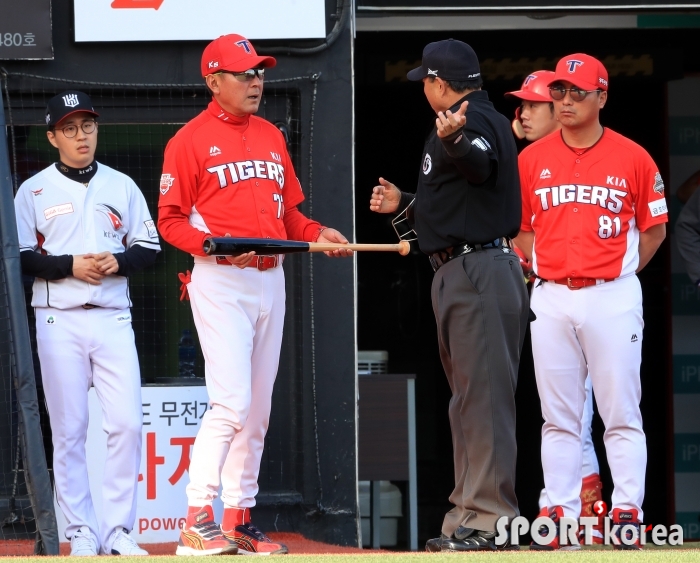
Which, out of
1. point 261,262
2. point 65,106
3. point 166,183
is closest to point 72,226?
point 65,106

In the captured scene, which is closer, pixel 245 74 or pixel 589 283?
pixel 245 74

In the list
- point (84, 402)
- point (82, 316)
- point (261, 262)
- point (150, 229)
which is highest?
point (150, 229)

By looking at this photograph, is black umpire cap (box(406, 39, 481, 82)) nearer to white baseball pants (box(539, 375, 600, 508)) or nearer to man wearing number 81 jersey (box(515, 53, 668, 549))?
man wearing number 81 jersey (box(515, 53, 668, 549))

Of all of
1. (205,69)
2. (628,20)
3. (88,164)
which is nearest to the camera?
(205,69)

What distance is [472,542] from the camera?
4469mm

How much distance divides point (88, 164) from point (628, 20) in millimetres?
3274

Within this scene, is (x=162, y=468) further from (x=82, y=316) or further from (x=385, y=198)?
(x=385, y=198)

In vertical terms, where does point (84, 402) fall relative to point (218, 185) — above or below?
below

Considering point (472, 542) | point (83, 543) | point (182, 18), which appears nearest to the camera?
point (472, 542)

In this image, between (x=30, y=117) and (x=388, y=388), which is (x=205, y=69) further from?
(x=388, y=388)

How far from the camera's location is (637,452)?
17.8ft

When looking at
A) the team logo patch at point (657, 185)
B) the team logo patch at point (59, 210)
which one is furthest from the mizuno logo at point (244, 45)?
the team logo patch at point (657, 185)

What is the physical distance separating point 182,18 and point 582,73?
7.04 feet

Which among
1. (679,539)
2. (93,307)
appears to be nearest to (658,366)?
(679,539)
